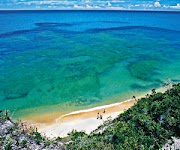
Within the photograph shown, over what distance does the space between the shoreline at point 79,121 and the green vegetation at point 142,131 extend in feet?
19.8

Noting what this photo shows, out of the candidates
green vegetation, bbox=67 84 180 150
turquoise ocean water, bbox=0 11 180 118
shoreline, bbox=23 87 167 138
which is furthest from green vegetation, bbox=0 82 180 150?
turquoise ocean water, bbox=0 11 180 118

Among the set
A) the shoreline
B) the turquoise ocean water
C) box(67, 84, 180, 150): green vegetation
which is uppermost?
box(67, 84, 180, 150): green vegetation

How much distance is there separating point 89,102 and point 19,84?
12.3 meters

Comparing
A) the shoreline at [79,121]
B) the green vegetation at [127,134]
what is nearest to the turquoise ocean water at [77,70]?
the shoreline at [79,121]

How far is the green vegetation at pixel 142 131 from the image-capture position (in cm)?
1583

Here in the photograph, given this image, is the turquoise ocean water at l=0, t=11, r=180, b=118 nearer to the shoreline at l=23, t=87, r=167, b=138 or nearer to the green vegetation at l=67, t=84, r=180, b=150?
the shoreline at l=23, t=87, r=167, b=138

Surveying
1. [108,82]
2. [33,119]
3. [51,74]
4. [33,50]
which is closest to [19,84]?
[51,74]

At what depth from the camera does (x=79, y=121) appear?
2798 cm

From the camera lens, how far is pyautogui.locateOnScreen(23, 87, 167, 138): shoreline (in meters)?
26.0

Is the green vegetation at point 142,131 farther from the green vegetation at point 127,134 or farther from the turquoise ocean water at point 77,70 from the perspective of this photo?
the turquoise ocean water at point 77,70

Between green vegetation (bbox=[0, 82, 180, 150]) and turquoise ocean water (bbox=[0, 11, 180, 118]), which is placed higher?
green vegetation (bbox=[0, 82, 180, 150])

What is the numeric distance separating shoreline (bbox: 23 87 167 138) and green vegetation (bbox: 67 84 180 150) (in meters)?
6.03

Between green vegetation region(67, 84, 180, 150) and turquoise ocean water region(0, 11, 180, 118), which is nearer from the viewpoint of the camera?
green vegetation region(67, 84, 180, 150)

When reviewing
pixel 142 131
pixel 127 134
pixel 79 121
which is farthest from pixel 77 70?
pixel 127 134
